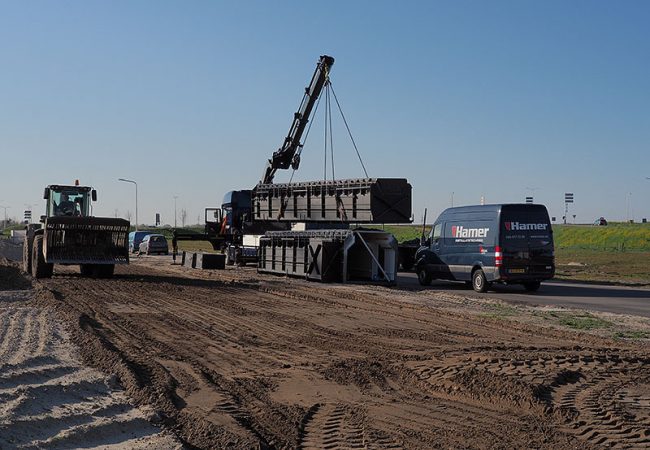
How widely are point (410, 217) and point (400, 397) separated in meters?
19.7

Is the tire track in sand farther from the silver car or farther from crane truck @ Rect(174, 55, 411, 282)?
the silver car

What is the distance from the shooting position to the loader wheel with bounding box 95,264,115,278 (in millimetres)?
26933

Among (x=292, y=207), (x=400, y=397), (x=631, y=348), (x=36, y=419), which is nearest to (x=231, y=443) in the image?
(x=36, y=419)

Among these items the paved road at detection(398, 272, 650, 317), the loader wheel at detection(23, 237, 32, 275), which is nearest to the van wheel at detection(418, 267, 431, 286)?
the paved road at detection(398, 272, 650, 317)

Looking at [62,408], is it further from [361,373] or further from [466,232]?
[466,232]

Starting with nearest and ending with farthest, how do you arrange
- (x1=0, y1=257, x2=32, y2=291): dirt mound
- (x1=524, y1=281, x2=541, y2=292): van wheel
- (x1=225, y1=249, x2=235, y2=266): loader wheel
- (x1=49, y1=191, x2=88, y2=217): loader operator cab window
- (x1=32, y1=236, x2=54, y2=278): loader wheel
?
(x1=0, y1=257, x2=32, y2=291): dirt mound, (x1=524, y1=281, x2=541, y2=292): van wheel, (x1=32, y1=236, x2=54, y2=278): loader wheel, (x1=49, y1=191, x2=88, y2=217): loader operator cab window, (x1=225, y1=249, x2=235, y2=266): loader wheel

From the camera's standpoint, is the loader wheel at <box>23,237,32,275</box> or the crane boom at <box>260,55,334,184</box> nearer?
the loader wheel at <box>23,237,32,275</box>

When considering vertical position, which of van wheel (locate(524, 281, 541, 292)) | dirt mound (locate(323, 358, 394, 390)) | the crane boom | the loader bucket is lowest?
dirt mound (locate(323, 358, 394, 390))

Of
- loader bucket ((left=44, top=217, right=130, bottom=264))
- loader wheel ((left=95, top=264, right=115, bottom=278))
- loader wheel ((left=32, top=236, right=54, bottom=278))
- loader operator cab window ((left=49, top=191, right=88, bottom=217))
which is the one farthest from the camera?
loader operator cab window ((left=49, top=191, right=88, bottom=217))

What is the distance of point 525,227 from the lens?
78.9 feet

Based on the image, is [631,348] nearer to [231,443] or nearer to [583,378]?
[583,378]

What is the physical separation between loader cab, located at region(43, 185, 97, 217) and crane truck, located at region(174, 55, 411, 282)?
7.14 meters

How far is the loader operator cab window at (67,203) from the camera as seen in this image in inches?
1150

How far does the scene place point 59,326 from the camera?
46.9 ft
